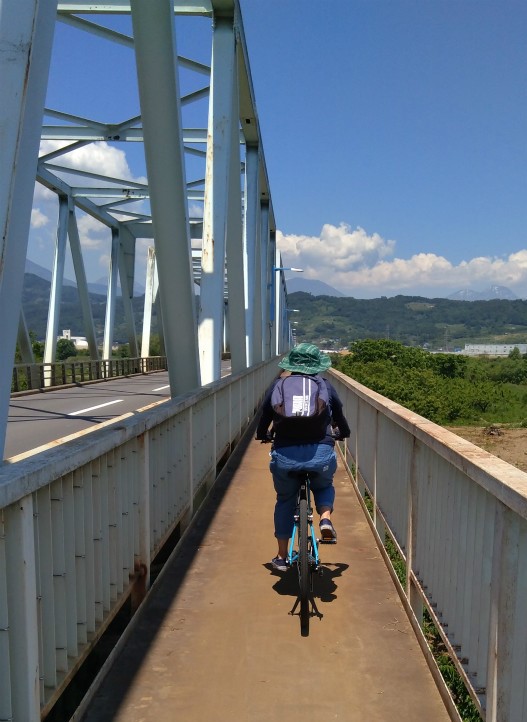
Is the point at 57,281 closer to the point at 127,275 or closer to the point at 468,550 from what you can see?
the point at 127,275

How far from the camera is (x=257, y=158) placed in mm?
21422

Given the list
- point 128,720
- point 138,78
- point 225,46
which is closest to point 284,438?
point 128,720

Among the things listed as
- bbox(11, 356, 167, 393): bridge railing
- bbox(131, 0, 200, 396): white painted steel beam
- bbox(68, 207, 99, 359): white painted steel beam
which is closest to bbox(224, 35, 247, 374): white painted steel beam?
bbox(131, 0, 200, 396): white painted steel beam

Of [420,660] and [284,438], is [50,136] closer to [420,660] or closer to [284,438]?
[284,438]

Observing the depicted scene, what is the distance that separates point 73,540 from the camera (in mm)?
3131

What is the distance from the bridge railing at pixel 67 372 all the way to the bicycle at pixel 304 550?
13851mm

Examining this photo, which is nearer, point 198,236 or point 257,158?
point 257,158

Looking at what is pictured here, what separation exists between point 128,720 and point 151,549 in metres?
1.54

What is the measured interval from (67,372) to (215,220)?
1958cm

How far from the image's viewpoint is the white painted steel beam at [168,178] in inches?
295

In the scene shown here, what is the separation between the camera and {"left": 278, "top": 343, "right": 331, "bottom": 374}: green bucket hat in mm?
4965

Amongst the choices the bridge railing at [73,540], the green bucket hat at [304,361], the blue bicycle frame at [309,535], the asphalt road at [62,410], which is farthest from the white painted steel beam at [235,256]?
the blue bicycle frame at [309,535]

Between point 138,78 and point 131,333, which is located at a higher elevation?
point 138,78

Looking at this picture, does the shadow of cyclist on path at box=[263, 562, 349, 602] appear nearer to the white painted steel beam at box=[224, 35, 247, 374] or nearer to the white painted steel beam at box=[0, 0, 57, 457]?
the white painted steel beam at box=[0, 0, 57, 457]
